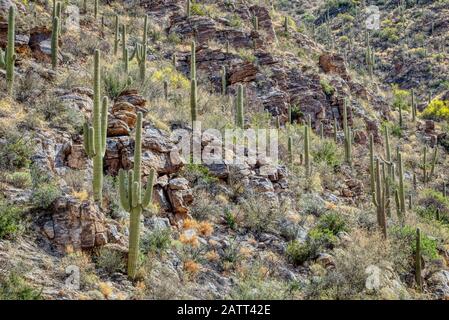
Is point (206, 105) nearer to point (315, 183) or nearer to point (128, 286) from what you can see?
point (315, 183)

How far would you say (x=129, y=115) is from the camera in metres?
13.5

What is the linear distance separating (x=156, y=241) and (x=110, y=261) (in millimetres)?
1344

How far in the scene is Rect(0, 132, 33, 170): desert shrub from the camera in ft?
35.0

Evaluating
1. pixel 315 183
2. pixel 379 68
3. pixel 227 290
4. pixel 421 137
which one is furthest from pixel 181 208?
pixel 379 68

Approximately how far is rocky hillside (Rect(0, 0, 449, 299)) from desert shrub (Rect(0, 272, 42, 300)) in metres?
0.03

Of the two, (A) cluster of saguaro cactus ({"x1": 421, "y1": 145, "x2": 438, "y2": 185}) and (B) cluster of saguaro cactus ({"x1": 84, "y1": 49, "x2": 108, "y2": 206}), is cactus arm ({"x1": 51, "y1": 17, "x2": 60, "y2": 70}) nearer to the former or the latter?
(B) cluster of saguaro cactus ({"x1": 84, "y1": 49, "x2": 108, "y2": 206})

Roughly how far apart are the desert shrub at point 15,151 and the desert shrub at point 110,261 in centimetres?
319

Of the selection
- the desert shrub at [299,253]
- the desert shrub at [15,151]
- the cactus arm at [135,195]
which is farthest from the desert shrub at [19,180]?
the desert shrub at [299,253]

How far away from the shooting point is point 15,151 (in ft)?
35.9

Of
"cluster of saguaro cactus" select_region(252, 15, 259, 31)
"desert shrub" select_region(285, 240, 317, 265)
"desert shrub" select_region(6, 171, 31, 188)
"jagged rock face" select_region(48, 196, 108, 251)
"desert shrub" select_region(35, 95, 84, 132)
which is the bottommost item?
"desert shrub" select_region(285, 240, 317, 265)

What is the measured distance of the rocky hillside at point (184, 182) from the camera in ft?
29.9

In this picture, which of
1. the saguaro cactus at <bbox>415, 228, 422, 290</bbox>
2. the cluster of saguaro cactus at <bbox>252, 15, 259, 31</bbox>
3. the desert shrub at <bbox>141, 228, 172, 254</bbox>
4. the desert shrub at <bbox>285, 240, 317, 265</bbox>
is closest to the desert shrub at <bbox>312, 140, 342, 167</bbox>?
the saguaro cactus at <bbox>415, 228, 422, 290</bbox>

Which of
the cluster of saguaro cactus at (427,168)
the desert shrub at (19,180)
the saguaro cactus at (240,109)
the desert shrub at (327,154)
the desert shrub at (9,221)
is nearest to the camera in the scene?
the desert shrub at (9,221)

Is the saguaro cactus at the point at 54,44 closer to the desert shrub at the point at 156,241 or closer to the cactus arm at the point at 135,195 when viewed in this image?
the desert shrub at the point at 156,241
